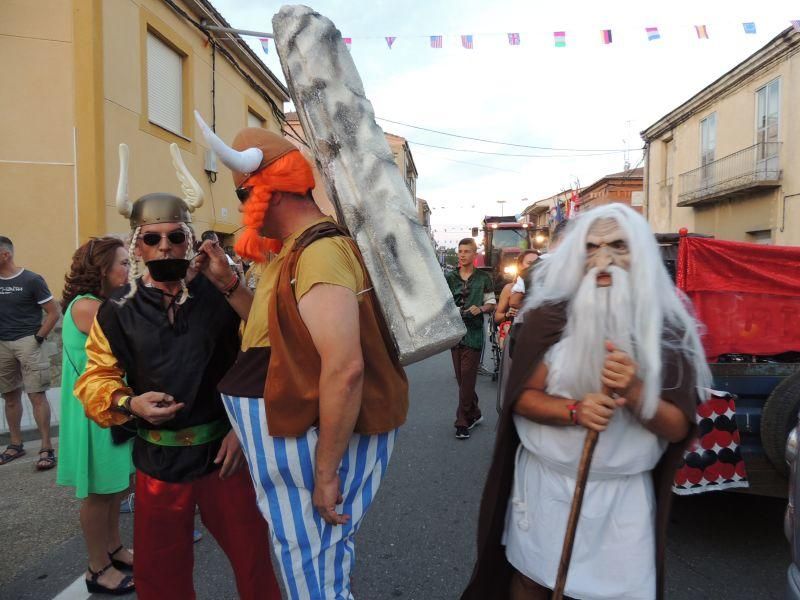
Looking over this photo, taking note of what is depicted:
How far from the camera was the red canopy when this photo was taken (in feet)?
11.0

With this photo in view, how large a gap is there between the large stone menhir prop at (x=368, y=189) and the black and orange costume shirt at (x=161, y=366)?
0.80 meters

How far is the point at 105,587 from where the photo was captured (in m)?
2.73

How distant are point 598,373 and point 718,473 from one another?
1843mm

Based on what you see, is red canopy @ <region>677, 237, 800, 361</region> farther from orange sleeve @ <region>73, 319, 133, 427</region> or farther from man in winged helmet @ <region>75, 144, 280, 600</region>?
orange sleeve @ <region>73, 319, 133, 427</region>

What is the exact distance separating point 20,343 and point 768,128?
20.3 m

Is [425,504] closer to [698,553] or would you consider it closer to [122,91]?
[698,553]

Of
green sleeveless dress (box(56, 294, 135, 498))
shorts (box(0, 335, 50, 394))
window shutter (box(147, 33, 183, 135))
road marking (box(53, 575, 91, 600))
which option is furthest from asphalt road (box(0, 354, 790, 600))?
window shutter (box(147, 33, 183, 135))

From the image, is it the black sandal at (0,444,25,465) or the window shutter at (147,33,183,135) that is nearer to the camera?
the black sandal at (0,444,25,465)

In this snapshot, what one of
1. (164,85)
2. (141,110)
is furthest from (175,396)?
→ (164,85)

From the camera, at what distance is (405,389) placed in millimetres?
1786

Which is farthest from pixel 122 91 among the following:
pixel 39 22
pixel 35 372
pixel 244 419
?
pixel 244 419

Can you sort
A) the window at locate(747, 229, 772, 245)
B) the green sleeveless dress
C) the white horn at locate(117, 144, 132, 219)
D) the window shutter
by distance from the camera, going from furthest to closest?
1. the window at locate(747, 229, 772, 245)
2. the window shutter
3. the green sleeveless dress
4. the white horn at locate(117, 144, 132, 219)

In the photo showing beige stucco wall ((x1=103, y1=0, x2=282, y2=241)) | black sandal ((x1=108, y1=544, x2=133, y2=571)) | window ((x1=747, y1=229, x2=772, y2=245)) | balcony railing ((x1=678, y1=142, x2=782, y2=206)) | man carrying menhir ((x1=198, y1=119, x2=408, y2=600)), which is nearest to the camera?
man carrying menhir ((x1=198, y1=119, x2=408, y2=600))

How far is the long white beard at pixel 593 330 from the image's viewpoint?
5.29 feet
